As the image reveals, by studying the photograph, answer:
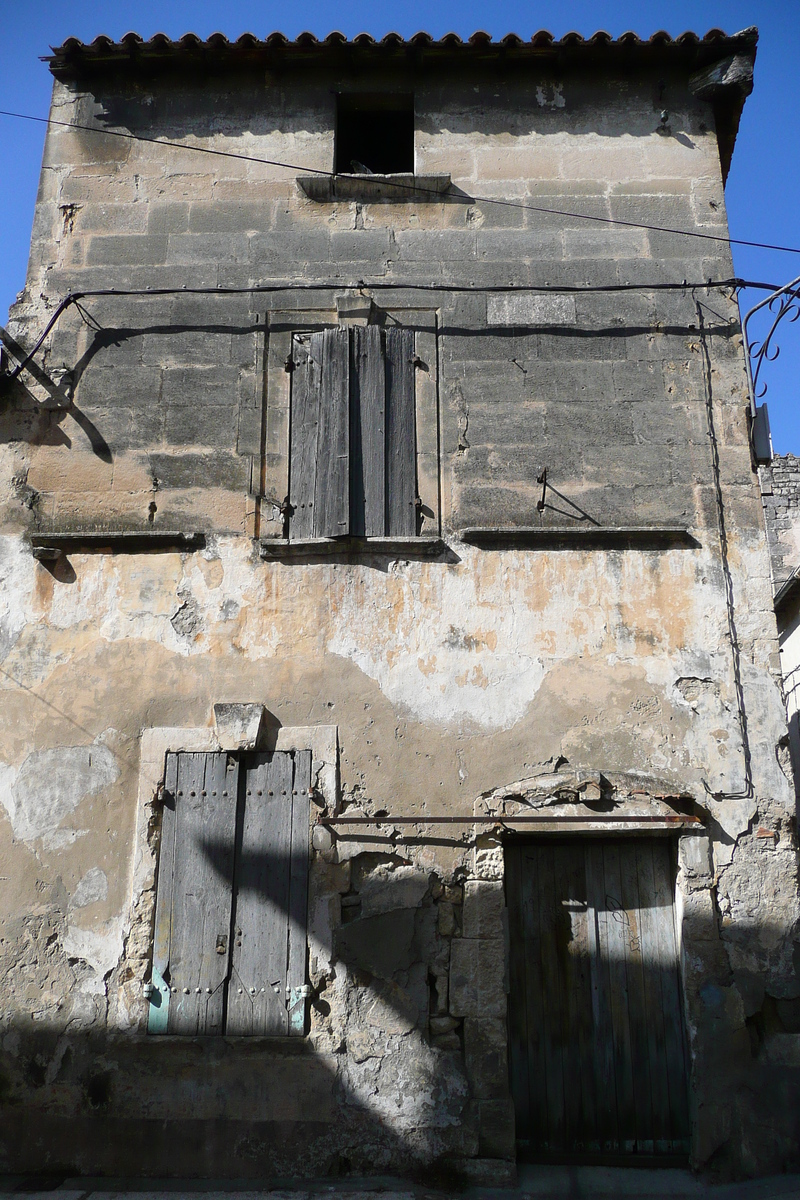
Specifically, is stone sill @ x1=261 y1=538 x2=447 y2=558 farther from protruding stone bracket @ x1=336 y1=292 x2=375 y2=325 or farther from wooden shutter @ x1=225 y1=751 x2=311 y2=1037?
protruding stone bracket @ x1=336 y1=292 x2=375 y2=325

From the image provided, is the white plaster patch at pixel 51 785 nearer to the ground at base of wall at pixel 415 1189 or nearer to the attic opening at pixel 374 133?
the ground at base of wall at pixel 415 1189

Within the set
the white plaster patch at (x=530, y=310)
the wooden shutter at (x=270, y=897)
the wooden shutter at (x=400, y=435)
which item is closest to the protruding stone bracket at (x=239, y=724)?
the wooden shutter at (x=270, y=897)

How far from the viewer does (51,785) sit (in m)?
5.20

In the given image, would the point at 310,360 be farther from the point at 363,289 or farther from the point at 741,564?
the point at 741,564

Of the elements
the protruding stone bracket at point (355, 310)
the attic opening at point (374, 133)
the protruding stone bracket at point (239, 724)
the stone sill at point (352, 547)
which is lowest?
the protruding stone bracket at point (239, 724)

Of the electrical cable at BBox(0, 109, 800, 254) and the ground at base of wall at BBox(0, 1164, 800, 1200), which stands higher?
the electrical cable at BBox(0, 109, 800, 254)

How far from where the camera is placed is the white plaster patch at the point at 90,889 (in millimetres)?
4995

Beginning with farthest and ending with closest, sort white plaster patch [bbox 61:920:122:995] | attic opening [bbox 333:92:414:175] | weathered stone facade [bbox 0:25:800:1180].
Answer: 1. attic opening [bbox 333:92:414:175]
2. white plaster patch [bbox 61:920:122:995]
3. weathered stone facade [bbox 0:25:800:1180]

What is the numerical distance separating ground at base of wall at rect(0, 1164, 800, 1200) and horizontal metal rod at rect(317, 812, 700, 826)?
1.81 metres

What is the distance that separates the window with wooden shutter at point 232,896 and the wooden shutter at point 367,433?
1569 millimetres

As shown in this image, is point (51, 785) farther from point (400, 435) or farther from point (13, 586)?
point (400, 435)

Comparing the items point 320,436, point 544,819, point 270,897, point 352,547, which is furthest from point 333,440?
point 270,897

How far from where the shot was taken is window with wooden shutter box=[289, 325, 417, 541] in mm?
5562

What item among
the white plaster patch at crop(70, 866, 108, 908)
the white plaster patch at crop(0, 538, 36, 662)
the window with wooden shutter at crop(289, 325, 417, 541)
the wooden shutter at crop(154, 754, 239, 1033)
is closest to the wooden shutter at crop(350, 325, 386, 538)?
the window with wooden shutter at crop(289, 325, 417, 541)
